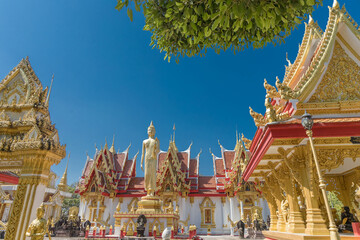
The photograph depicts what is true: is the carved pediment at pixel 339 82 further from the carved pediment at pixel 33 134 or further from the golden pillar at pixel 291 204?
the carved pediment at pixel 33 134

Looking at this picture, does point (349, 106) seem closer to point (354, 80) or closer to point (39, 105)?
point (354, 80)

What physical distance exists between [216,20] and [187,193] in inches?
807

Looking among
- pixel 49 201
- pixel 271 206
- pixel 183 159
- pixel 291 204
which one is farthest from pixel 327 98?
pixel 49 201

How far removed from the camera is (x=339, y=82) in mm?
5074

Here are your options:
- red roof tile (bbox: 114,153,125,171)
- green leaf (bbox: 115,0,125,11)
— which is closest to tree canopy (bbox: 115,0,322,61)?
green leaf (bbox: 115,0,125,11)

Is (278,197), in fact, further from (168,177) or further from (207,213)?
(168,177)

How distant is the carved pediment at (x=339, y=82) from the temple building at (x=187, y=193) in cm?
1435

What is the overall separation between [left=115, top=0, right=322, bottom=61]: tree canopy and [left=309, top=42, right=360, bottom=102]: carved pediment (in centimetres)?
220

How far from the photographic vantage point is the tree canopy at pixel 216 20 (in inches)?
87.5

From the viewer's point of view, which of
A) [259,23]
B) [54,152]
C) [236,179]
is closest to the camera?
[259,23]

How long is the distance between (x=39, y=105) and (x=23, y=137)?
91 cm

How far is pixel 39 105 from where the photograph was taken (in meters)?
5.80

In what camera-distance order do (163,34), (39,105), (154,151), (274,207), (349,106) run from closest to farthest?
(163,34) → (349,106) → (39,105) → (274,207) → (154,151)

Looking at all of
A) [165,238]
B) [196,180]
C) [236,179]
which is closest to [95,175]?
[196,180]
